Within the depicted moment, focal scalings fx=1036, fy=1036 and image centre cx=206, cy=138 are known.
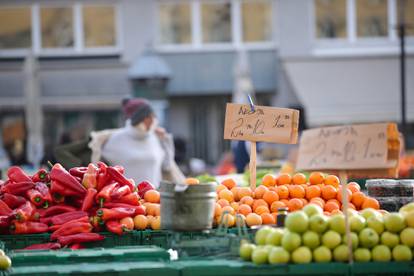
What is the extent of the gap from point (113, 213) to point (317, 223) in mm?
1924

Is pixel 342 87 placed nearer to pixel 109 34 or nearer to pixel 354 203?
pixel 109 34

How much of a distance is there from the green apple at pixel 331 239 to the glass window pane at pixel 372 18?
23.5m

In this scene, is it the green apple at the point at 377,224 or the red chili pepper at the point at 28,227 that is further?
the red chili pepper at the point at 28,227

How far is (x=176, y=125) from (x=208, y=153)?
1197 millimetres

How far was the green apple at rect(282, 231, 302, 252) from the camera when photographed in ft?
19.8

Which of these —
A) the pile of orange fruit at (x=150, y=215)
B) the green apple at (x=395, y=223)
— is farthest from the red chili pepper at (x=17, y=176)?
the green apple at (x=395, y=223)

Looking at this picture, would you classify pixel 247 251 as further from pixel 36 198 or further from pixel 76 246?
Result: pixel 36 198

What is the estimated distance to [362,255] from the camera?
6.14 m

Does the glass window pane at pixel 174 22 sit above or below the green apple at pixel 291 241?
above

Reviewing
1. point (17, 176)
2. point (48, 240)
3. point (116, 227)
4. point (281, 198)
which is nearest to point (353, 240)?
point (281, 198)

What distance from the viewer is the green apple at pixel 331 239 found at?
6094 millimetres

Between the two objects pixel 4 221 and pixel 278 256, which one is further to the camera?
pixel 4 221

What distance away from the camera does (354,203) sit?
25.3 ft

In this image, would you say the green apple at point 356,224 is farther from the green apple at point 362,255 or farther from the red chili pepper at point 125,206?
the red chili pepper at point 125,206
